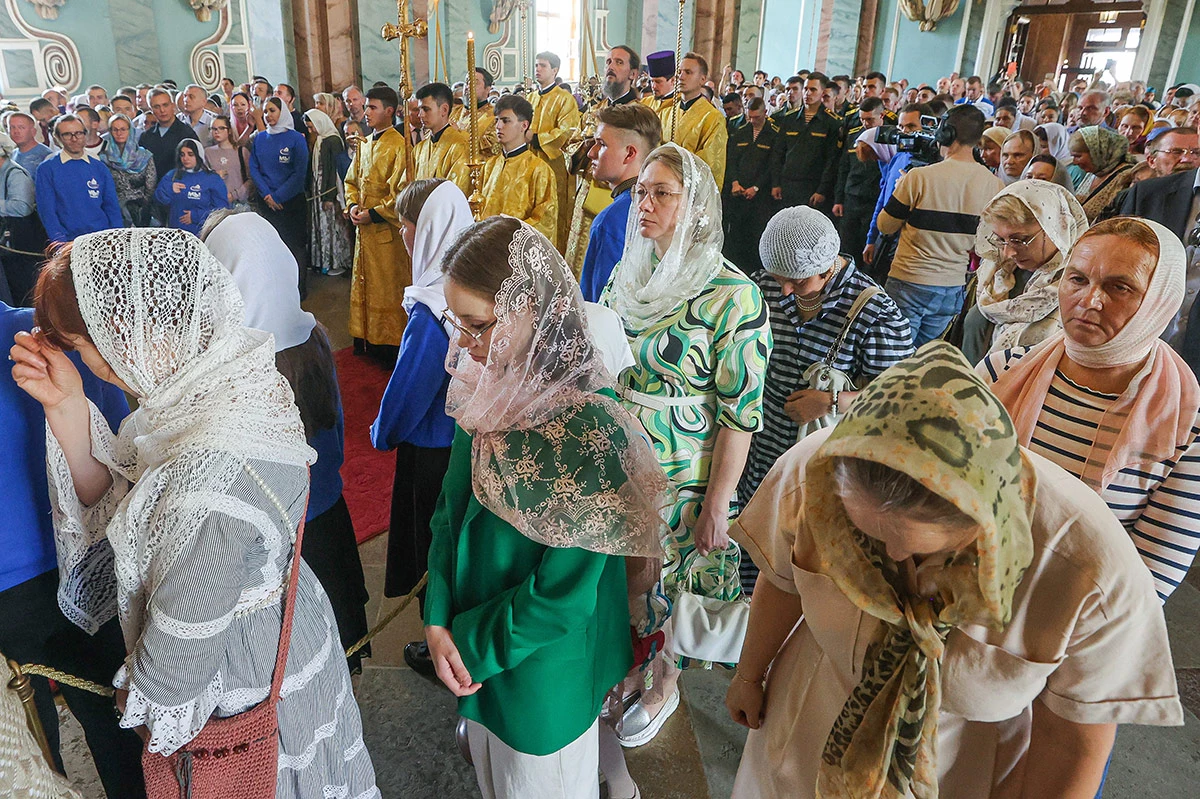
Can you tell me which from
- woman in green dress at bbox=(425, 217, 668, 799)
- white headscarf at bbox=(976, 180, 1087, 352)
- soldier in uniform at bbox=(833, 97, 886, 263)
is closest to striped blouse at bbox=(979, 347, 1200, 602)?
white headscarf at bbox=(976, 180, 1087, 352)

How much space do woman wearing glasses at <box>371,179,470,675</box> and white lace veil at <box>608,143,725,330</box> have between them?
56 cm

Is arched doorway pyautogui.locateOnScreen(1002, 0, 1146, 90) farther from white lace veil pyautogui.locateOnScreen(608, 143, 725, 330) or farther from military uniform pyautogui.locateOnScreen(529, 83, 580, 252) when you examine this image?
white lace veil pyautogui.locateOnScreen(608, 143, 725, 330)

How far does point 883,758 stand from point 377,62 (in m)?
13.3

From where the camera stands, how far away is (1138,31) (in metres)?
17.1

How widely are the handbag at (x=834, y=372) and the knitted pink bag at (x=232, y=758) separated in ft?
5.47

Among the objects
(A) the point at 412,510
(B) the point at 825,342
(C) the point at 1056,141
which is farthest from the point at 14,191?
(C) the point at 1056,141

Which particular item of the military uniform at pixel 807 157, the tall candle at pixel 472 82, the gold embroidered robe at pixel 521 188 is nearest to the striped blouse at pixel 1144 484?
the tall candle at pixel 472 82

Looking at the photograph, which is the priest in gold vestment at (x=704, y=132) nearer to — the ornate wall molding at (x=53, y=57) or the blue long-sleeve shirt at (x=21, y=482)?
the blue long-sleeve shirt at (x=21, y=482)

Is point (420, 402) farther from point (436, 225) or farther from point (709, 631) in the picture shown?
point (709, 631)

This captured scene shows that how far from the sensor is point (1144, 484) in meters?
1.75

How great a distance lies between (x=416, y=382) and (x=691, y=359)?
2.89 ft

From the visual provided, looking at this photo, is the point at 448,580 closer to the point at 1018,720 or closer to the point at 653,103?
the point at 1018,720

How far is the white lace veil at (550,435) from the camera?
1.48 metres

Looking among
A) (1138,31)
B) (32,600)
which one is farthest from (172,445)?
(1138,31)
